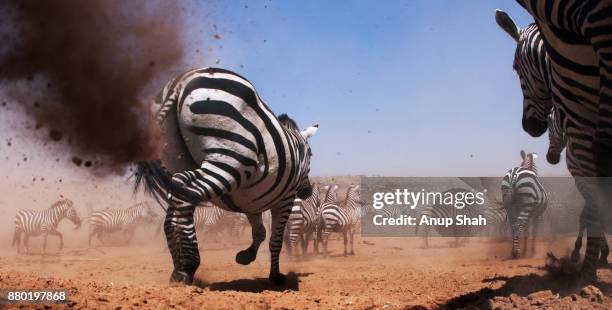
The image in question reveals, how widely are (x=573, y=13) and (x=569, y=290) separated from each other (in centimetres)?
247

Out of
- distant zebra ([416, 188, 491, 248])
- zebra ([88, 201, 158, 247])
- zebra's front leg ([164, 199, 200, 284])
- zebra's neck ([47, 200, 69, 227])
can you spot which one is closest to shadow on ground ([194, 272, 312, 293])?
zebra's front leg ([164, 199, 200, 284])

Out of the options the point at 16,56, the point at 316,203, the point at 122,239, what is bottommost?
the point at 122,239

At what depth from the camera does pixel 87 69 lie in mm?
6242

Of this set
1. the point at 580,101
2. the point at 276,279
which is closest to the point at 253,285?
the point at 276,279

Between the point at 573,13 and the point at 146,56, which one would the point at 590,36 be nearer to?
the point at 573,13

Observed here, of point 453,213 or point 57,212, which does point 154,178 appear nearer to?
point 57,212

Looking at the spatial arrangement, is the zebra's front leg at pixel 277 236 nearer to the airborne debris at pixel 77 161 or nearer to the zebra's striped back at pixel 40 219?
the airborne debris at pixel 77 161

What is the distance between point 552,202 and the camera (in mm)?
18125

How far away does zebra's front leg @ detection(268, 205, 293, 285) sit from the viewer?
8266 mm

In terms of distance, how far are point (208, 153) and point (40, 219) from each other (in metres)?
16.5

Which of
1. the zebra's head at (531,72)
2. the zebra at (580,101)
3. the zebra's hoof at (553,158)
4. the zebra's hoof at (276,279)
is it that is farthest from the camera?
the zebra's hoof at (553,158)

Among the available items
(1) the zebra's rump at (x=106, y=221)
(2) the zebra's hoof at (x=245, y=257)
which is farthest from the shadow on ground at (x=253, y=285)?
(1) the zebra's rump at (x=106, y=221)

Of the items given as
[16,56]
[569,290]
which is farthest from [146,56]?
[569,290]

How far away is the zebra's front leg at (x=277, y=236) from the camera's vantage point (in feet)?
27.1
